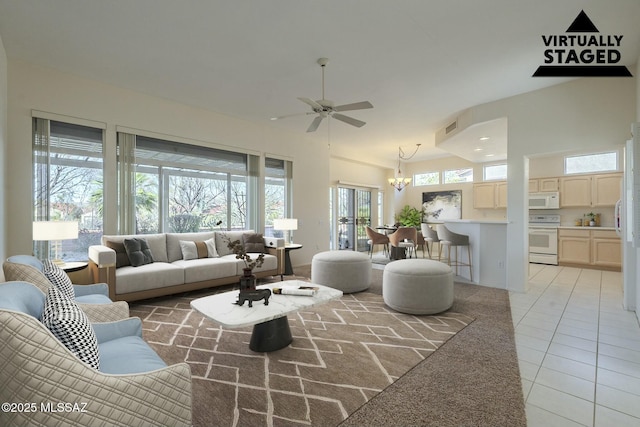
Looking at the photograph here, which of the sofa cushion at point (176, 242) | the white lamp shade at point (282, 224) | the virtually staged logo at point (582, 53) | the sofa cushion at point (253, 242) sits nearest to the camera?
the virtually staged logo at point (582, 53)

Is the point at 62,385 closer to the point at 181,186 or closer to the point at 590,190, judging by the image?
the point at 181,186

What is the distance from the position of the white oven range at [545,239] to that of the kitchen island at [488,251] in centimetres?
304

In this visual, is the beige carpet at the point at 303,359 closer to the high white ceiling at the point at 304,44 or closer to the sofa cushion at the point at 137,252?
the sofa cushion at the point at 137,252

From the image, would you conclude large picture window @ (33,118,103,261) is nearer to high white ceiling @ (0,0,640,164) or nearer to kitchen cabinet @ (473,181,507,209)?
high white ceiling @ (0,0,640,164)

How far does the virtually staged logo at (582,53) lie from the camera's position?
3.00m

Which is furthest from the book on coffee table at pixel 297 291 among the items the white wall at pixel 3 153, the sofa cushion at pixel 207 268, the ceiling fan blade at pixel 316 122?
the white wall at pixel 3 153

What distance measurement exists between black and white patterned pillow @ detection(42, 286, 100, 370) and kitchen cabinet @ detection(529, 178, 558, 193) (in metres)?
8.70

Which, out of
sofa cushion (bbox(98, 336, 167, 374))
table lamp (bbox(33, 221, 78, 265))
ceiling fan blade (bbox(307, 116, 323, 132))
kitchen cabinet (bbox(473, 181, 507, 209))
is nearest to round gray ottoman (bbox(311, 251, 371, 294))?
ceiling fan blade (bbox(307, 116, 323, 132))

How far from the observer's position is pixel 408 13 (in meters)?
2.70

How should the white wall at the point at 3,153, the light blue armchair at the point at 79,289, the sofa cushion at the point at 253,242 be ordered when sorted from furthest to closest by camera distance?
the sofa cushion at the point at 253,242, the white wall at the point at 3,153, the light blue armchair at the point at 79,289

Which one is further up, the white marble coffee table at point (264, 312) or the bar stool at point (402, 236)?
the bar stool at point (402, 236)

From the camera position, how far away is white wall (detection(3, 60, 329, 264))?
3.54 m

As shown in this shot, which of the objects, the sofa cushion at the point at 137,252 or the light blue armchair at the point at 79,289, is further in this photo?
the sofa cushion at the point at 137,252

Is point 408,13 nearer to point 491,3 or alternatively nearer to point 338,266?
point 491,3
